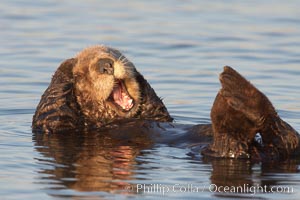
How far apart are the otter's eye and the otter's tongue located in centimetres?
23

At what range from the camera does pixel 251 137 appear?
6781 millimetres

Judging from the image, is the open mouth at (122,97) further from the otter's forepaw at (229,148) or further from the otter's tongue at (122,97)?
the otter's forepaw at (229,148)

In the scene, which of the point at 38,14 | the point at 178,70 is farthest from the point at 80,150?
the point at 38,14

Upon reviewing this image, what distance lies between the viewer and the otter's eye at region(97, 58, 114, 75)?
7832 mm

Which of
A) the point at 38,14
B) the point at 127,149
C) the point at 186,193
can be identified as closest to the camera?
the point at 186,193

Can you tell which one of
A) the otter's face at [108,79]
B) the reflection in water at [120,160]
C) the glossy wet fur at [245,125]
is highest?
the otter's face at [108,79]

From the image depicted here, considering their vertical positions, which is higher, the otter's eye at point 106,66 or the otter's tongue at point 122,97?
the otter's eye at point 106,66

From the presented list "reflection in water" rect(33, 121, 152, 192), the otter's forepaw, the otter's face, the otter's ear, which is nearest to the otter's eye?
the otter's face

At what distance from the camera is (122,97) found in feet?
26.7

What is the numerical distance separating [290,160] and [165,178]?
0.94m

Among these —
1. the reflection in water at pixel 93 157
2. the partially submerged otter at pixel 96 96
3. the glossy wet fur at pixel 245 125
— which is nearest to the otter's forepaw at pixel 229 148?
the glossy wet fur at pixel 245 125

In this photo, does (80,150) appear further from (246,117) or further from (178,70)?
(178,70)

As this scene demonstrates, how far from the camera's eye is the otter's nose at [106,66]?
308 inches

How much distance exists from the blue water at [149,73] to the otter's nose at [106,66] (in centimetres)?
55
